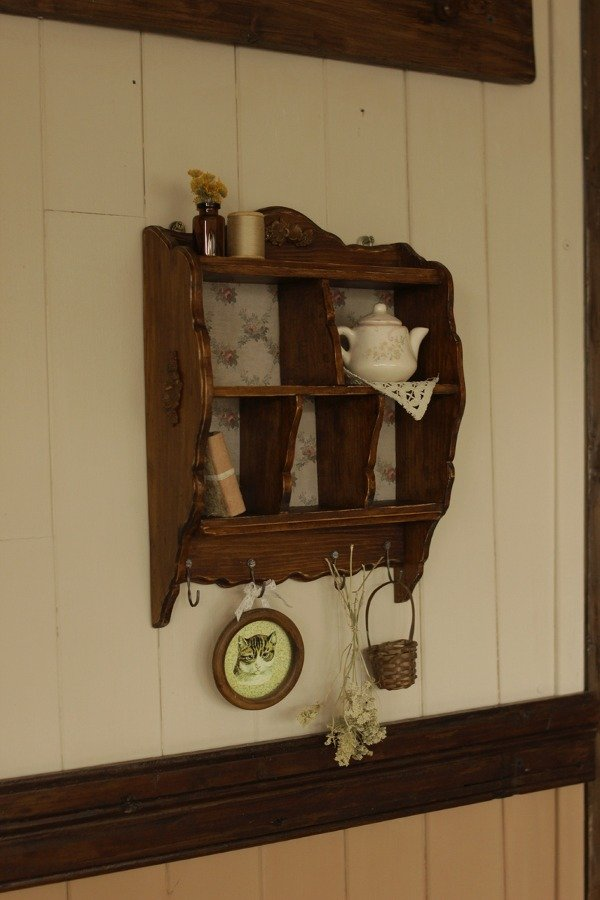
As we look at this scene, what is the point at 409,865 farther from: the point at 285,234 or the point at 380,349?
the point at 285,234

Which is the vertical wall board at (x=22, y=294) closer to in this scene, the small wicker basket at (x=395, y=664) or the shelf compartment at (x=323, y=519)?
the shelf compartment at (x=323, y=519)

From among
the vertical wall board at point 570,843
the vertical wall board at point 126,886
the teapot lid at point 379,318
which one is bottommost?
the vertical wall board at point 570,843

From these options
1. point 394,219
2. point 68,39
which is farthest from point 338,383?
point 68,39

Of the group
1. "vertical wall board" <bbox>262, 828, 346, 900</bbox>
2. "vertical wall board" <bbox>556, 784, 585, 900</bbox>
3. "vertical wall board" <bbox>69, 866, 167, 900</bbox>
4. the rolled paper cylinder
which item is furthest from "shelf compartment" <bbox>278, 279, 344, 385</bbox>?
"vertical wall board" <bbox>556, 784, 585, 900</bbox>

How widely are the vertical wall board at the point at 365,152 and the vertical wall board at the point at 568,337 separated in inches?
14.5

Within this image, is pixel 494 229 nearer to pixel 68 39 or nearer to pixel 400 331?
pixel 400 331

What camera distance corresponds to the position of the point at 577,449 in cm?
217

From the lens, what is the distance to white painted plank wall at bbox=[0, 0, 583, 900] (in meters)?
1.73

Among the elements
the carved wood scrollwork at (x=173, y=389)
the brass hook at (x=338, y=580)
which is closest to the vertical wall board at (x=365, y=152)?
the carved wood scrollwork at (x=173, y=389)

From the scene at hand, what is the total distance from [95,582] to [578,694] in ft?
3.46

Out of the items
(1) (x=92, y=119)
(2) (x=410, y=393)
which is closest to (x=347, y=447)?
(2) (x=410, y=393)

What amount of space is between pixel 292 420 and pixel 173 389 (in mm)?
202

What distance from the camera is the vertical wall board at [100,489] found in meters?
1.75

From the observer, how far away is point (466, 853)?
6.82ft
